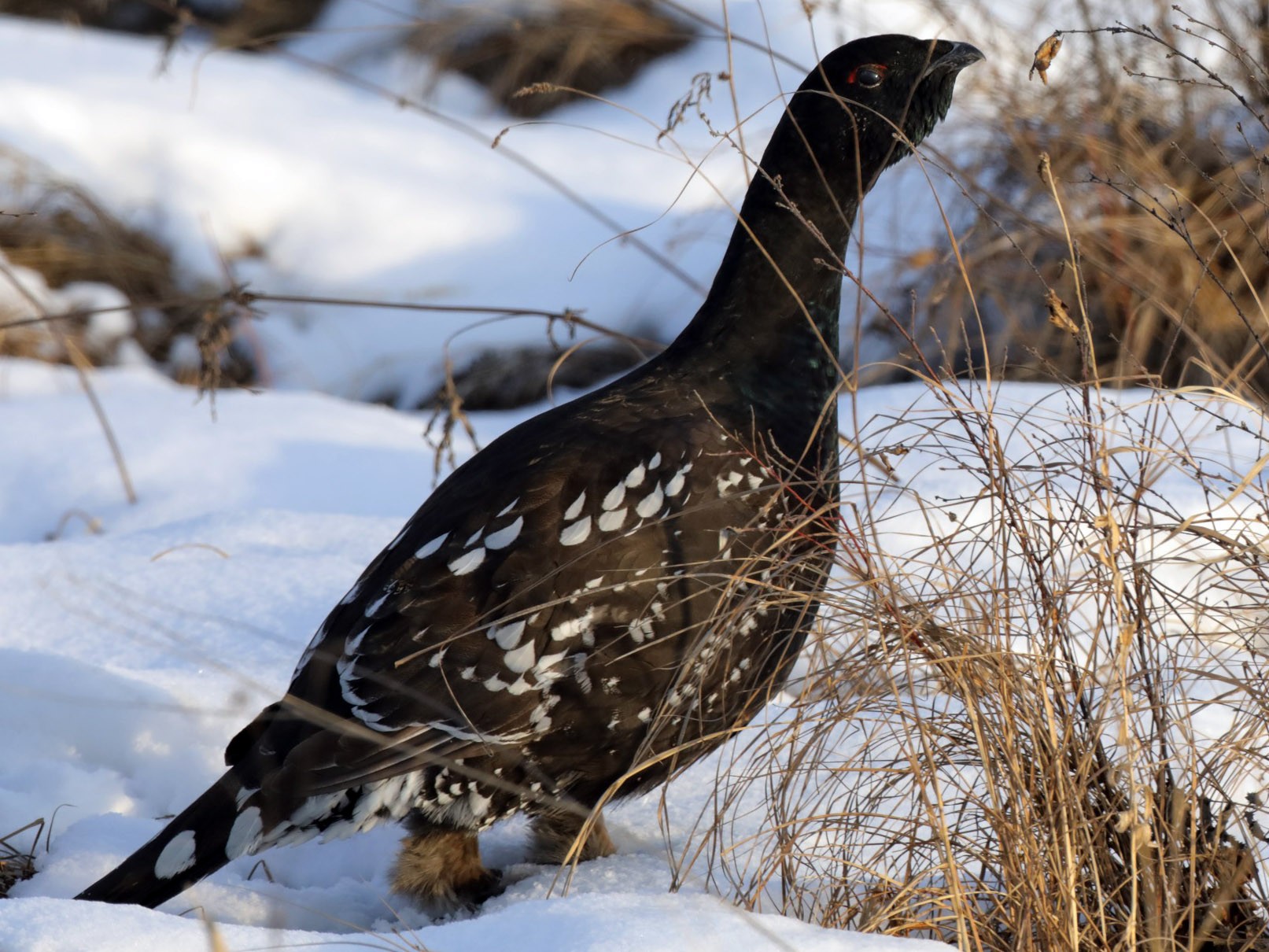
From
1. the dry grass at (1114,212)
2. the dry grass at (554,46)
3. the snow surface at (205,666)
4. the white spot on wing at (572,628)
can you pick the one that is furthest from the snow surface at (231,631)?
the dry grass at (554,46)

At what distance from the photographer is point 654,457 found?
246 cm

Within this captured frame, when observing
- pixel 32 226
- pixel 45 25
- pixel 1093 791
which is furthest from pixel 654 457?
pixel 45 25

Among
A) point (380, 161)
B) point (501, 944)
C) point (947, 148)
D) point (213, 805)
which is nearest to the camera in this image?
point (501, 944)

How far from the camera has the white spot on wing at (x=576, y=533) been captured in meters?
2.38

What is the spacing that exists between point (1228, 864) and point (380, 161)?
21.9ft

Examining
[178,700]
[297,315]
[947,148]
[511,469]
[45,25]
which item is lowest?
[178,700]

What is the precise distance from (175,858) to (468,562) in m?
0.67

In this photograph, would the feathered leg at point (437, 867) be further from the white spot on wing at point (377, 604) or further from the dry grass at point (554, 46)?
the dry grass at point (554, 46)

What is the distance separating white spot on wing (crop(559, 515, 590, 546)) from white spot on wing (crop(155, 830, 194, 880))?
2.57 ft

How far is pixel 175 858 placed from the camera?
2316 millimetres

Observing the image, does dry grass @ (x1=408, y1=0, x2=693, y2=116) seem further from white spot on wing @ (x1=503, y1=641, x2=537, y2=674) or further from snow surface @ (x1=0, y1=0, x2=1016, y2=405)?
white spot on wing @ (x1=503, y1=641, x2=537, y2=674)

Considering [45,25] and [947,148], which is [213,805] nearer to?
[947,148]

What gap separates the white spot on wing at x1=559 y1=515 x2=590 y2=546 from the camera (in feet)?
7.80

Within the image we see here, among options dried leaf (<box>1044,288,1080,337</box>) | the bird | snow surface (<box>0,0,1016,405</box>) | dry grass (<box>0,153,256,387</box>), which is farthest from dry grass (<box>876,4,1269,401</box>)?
dry grass (<box>0,153,256,387</box>)
